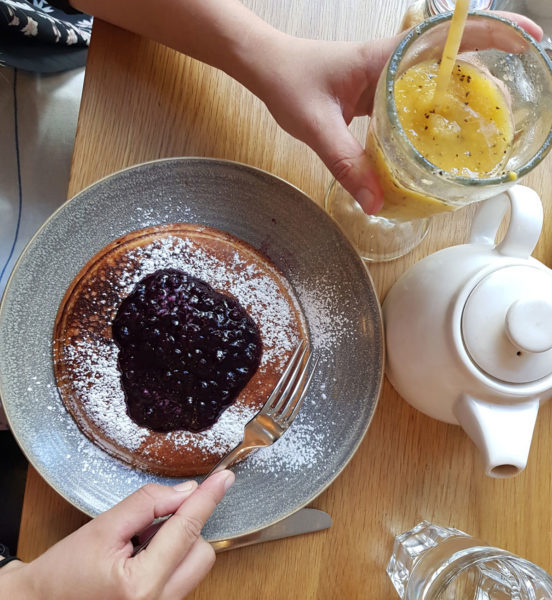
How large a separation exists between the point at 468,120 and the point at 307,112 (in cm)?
24

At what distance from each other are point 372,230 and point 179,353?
0.40 metres

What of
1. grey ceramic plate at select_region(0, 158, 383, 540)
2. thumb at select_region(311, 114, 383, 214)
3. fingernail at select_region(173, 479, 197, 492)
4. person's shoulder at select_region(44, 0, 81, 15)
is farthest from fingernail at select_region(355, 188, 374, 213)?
person's shoulder at select_region(44, 0, 81, 15)

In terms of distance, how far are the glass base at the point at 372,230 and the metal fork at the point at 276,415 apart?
24cm

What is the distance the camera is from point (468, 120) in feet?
2.34

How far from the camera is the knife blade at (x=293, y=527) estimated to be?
2.88ft

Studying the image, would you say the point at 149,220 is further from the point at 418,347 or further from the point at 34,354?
the point at 418,347

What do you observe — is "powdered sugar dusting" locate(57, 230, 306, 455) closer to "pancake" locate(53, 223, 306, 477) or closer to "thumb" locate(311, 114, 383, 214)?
"pancake" locate(53, 223, 306, 477)

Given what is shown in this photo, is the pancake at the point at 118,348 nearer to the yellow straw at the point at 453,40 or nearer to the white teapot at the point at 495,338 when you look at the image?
the white teapot at the point at 495,338

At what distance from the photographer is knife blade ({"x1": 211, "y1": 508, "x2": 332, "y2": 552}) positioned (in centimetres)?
88

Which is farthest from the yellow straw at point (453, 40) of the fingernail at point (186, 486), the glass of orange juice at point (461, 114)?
the fingernail at point (186, 486)

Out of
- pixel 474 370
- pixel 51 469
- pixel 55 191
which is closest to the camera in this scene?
pixel 474 370

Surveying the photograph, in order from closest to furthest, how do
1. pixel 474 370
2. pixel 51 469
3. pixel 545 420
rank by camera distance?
pixel 474 370
pixel 51 469
pixel 545 420

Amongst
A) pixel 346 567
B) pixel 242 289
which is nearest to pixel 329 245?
pixel 242 289

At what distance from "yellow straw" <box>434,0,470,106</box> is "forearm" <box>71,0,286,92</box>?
31 cm
